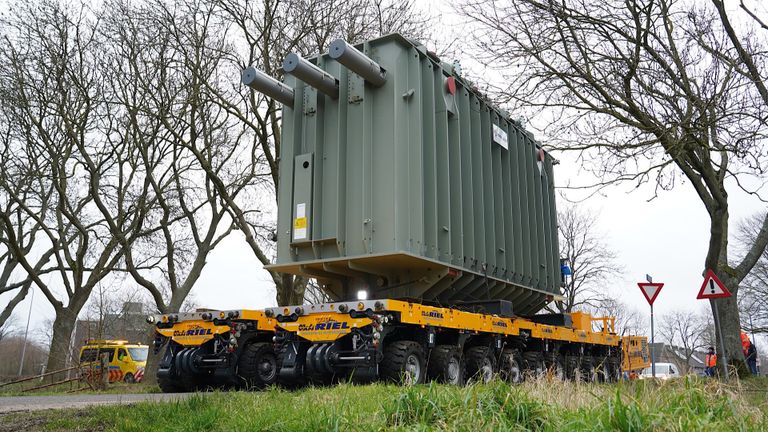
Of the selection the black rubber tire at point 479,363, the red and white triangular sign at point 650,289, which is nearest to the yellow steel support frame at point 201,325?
the black rubber tire at point 479,363

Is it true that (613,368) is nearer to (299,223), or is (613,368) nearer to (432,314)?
(432,314)

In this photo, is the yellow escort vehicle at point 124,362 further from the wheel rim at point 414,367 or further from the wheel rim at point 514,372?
the wheel rim at point 414,367

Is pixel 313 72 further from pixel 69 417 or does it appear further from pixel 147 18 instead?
pixel 147 18

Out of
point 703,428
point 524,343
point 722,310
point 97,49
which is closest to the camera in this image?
point 703,428

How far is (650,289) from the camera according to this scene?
614 inches

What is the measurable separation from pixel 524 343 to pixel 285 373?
5158mm

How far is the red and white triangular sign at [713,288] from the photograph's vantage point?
1367 cm

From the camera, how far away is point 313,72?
1027 centimetres

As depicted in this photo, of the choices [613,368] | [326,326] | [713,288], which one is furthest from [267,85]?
[613,368]

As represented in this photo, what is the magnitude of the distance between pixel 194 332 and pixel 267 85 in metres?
4.18

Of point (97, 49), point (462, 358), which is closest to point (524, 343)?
point (462, 358)

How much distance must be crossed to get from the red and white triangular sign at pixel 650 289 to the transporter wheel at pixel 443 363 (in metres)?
7.78

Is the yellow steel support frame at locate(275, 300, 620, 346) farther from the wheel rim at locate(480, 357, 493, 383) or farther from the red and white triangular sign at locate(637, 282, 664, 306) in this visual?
the red and white triangular sign at locate(637, 282, 664, 306)

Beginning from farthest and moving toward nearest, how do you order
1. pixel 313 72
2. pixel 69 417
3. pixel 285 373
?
pixel 313 72, pixel 285 373, pixel 69 417
